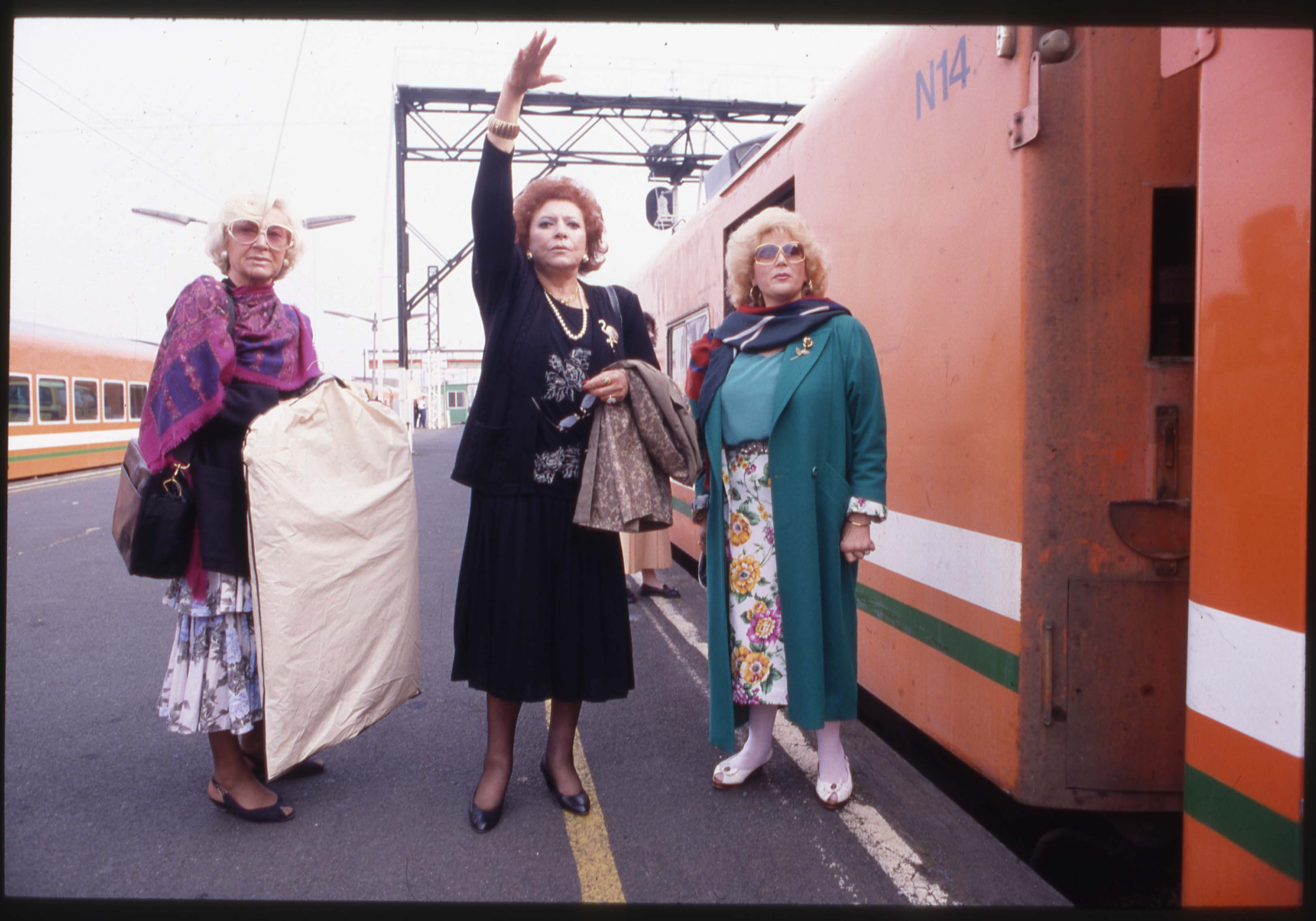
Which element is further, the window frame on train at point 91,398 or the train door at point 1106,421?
the window frame on train at point 91,398

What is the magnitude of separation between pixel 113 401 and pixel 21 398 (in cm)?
343

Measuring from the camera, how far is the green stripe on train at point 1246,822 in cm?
143

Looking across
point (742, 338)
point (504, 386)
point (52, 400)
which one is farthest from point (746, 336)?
point (52, 400)

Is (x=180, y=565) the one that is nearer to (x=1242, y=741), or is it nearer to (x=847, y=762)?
(x=847, y=762)

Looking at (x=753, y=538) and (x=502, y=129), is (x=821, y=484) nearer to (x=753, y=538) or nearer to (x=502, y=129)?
(x=753, y=538)

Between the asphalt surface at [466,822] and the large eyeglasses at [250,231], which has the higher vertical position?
the large eyeglasses at [250,231]

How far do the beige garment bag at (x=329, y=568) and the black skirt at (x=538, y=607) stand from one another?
0.24 meters

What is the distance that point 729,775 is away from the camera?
265 centimetres

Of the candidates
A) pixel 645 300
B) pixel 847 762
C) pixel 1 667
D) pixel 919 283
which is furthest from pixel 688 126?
pixel 1 667

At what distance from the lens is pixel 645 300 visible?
23.4 feet

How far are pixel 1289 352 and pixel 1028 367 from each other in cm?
72

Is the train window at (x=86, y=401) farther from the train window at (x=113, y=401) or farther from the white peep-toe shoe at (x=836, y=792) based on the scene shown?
the white peep-toe shoe at (x=836, y=792)

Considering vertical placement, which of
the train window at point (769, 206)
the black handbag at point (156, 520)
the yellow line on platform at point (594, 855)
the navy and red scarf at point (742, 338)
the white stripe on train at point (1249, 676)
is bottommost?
the yellow line on platform at point (594, 855)

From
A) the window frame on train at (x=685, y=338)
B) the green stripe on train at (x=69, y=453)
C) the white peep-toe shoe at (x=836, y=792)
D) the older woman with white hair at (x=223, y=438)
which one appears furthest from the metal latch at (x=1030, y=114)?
the green stripe on train at (x=69, y=453)
